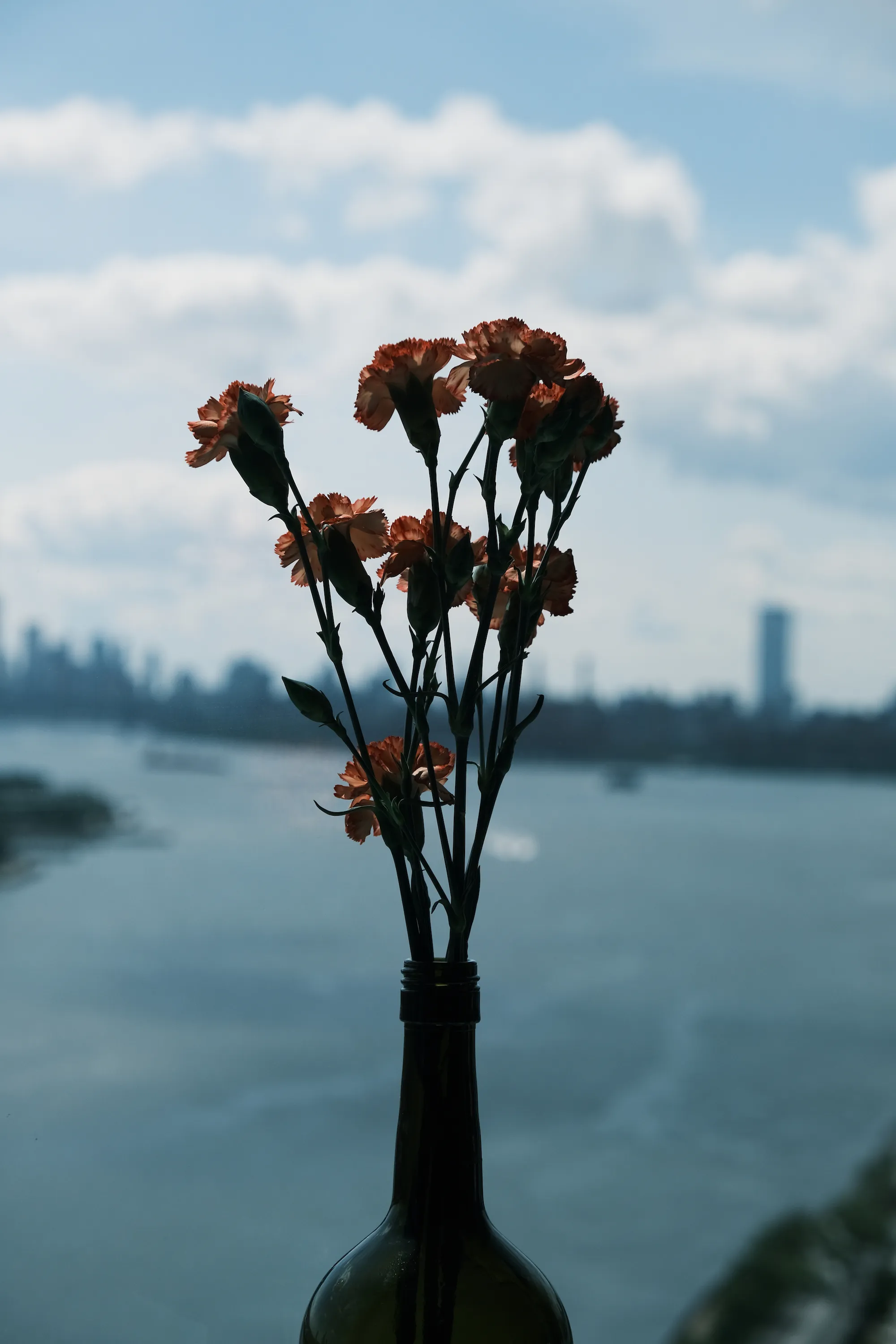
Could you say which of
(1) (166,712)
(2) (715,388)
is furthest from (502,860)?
(1) (166,712)

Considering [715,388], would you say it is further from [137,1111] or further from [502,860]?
[137,1111]

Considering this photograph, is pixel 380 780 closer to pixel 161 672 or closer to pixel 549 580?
pixel 549 580

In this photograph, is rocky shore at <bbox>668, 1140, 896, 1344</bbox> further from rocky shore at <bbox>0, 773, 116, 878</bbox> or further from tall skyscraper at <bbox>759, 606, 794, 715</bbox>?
rocky shore at <bbox>0, 773, 116, 878</bbox>

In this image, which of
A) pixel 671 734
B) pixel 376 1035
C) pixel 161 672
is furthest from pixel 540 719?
pixel 376 1035

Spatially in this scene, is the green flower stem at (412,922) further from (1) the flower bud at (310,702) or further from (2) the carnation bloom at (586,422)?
(2) the carnation bloom at (586,422)

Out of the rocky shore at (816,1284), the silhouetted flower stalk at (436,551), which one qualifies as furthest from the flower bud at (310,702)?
the rocky shore at (816,1284)

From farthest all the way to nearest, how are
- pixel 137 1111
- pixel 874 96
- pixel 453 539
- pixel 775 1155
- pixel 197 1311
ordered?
1. pixel 775 1155
2. pixel 137 1111
3. pixel 874 96
4. pixel 197 1311
5. pixel 453 539

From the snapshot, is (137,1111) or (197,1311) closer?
(197,1311)

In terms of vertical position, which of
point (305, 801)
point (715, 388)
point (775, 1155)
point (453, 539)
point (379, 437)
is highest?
point (715, 388)
